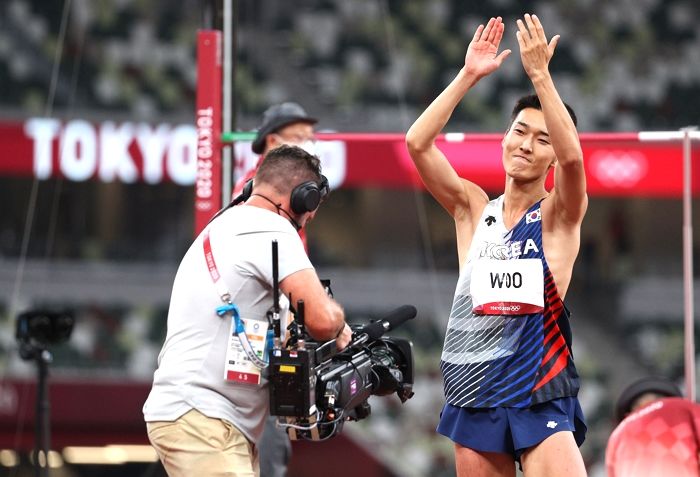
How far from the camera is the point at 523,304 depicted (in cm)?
330

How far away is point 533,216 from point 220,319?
34.3 inches

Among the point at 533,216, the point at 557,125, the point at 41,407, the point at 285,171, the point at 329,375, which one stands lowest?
the point at 41,407

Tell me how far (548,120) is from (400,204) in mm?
11428

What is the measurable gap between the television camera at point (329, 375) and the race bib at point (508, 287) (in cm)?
34

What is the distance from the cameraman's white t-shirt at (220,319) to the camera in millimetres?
3133

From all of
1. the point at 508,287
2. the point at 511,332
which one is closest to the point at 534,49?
the point at 508,287

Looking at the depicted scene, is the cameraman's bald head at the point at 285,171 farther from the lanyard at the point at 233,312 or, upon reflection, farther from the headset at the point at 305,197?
the lanyard at the point at 233,312

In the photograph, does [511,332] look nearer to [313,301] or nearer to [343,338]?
[343,338]

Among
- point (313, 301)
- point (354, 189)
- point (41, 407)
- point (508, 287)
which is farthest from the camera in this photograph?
point (354, 189)

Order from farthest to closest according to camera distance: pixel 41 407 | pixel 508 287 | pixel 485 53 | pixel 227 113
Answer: pixel 41 407
pixel 227 113
pixel 485 53
pixel 508 287

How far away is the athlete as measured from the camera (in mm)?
3223

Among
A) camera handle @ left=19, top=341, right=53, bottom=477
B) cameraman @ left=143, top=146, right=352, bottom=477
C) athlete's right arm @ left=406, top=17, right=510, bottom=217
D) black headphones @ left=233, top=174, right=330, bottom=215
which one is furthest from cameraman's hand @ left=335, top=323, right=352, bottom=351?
camera handle @ left=19, top=341, right=53, bottom=477

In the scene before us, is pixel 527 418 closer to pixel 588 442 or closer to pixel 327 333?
pixel 327 333

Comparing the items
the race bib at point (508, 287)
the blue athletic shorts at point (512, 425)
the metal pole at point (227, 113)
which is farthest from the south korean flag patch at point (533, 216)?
the metal pole at point (227, 113)
